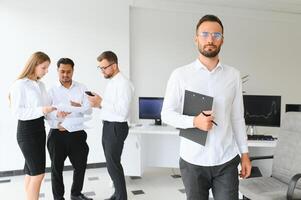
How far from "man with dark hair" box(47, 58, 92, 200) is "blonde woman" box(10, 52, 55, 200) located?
28 cm

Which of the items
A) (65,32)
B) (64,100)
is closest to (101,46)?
(65,32)

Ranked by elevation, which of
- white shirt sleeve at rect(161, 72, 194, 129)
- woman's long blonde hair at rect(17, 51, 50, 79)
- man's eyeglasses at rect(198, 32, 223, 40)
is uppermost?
man's eyeglasses at rect(198, 32, 223, 40)

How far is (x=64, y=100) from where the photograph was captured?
3145 mm

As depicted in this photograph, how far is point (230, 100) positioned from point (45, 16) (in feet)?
12.1

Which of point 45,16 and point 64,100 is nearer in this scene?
point 64,100

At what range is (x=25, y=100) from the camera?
2695 mm

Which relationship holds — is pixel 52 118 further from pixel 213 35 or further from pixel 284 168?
pixel 284 168

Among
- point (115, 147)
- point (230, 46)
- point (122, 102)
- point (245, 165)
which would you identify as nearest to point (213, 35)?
point (245, 165)

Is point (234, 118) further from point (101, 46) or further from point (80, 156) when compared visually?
point (101, 46)

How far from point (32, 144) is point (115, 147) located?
770 millimetres

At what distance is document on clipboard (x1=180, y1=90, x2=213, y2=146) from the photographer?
157 cm

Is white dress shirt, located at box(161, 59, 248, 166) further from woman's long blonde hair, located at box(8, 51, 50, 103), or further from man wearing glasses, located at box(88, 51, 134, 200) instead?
woman's long blonde hair, located at box(8, 51, 50, 103)

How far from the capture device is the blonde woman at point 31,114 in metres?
2.65

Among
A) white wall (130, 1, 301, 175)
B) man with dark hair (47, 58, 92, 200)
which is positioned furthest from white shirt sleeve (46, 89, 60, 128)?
white wall (130, 1, 301, 175)
